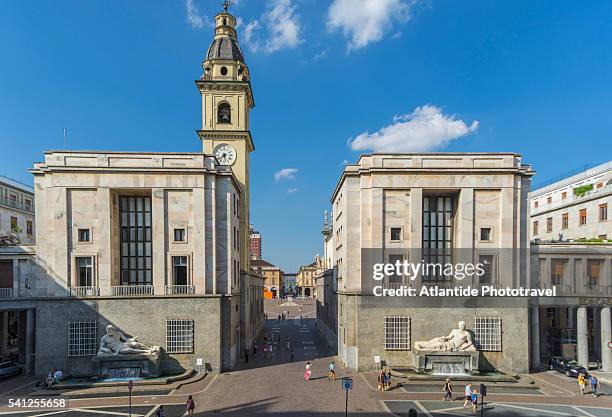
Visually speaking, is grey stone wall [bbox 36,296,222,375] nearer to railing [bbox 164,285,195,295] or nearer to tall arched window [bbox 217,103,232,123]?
railing [bbox 164,285,195,295]

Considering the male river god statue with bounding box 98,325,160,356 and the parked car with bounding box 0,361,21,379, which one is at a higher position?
the male river god statue with bounding box 98,325,160,356

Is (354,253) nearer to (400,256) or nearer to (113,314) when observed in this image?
(400,256)

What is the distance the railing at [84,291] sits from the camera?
3341 centimetres

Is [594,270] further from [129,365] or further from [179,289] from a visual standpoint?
[129,365]

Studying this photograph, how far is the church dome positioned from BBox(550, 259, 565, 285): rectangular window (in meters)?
41.7

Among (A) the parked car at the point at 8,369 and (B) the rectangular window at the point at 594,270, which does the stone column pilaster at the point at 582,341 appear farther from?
(A) the parked car at the point at 8,369

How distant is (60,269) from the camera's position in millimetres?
33406

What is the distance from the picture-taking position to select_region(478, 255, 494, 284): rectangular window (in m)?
35.2

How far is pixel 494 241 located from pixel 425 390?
14267mm

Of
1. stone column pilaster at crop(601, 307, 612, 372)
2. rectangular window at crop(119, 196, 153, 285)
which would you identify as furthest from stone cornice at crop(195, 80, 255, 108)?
stone column pilaster at crop(601, 307, 612, 372)

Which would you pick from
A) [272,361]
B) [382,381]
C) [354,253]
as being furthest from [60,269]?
[382,381]

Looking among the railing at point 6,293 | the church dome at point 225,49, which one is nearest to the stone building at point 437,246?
the church dome at point 225,49

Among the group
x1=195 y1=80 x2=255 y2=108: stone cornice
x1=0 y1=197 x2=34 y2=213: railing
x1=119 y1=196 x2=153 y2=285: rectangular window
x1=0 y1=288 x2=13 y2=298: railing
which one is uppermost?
x1=195 y1=80 x2=255 y2=108: stone cornice

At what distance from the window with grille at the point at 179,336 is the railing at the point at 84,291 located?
6506 millimetres
